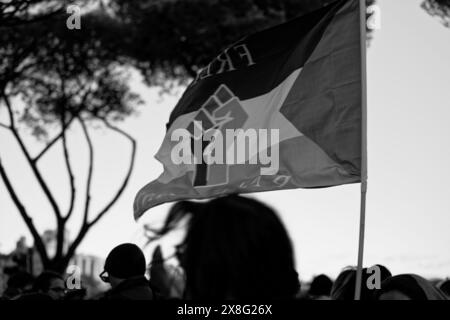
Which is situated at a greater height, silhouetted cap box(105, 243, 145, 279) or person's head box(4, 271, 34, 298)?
silhouetted cap box(105, 243, 145, 279)

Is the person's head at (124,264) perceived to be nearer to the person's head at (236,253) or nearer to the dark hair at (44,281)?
the person's head at (236,253)

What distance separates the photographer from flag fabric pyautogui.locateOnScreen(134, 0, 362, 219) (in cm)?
528

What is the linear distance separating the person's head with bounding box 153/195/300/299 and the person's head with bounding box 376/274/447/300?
0.73 meters

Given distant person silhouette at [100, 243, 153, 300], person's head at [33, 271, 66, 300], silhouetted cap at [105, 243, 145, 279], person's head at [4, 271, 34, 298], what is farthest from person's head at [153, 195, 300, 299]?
person's head at [4, 271, 34, 298]

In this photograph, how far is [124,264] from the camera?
4.25 meters

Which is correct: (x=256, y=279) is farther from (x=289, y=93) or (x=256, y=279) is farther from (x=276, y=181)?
(x=289, y=93)

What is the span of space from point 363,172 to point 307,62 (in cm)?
108

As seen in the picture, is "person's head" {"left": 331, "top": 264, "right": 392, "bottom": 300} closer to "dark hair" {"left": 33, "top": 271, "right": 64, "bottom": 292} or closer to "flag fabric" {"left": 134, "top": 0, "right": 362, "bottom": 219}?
"flag fabric" {"left": 134, "top": 0, "right": 362, "bottom": 219}

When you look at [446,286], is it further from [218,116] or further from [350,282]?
[218,116]

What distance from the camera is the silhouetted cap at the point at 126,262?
4.20m

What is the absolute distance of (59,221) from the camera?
58.0 feet

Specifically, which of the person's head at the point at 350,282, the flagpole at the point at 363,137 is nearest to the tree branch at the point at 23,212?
the flagpole at the point at 363,137

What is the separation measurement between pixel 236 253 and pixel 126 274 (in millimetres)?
2199

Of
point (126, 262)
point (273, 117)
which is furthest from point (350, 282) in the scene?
point (273, 117)
